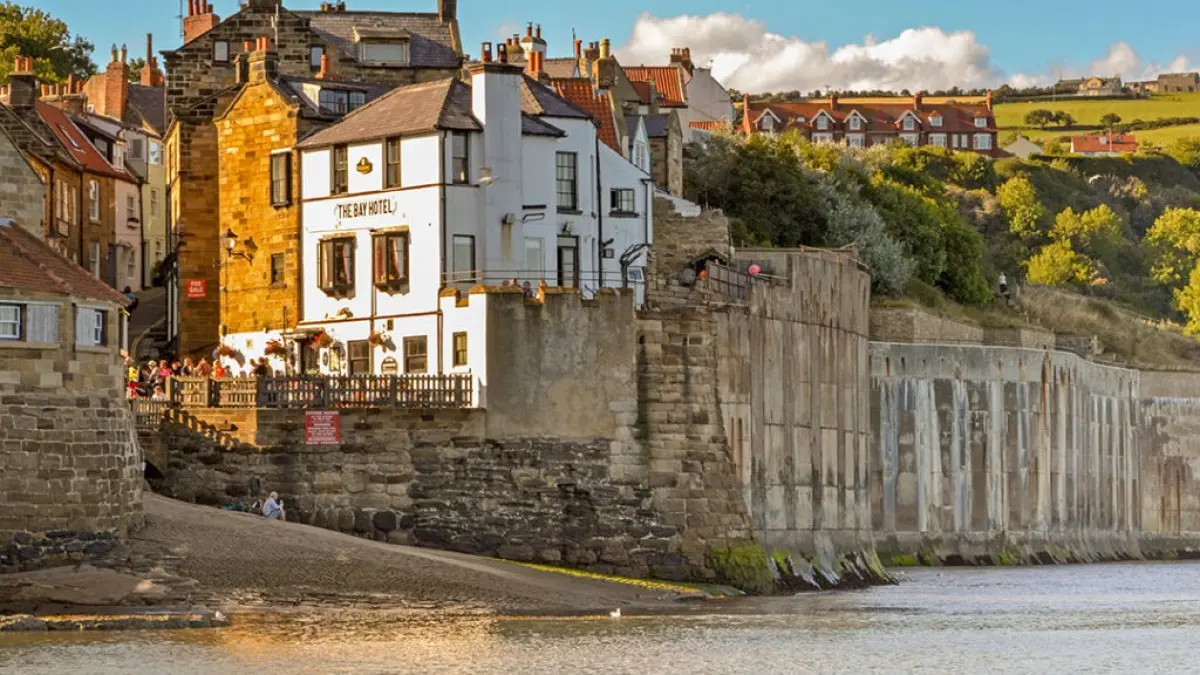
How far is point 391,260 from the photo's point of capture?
223ft

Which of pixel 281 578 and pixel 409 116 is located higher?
pixel 409 116

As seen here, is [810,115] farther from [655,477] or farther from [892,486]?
[655,477]

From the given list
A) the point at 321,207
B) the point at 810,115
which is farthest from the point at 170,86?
the point at 810,115

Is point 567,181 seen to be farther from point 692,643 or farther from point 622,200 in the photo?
point 692,643

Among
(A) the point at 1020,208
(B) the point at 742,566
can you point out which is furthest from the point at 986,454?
(A) the point at 1020,208

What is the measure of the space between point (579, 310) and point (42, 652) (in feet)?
64.0

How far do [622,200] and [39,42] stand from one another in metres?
46.7

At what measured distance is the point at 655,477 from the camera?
65312 mm

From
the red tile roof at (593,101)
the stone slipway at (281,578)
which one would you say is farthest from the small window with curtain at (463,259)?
the red tile roof at (593,101)

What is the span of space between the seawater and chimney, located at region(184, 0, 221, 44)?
35.1m

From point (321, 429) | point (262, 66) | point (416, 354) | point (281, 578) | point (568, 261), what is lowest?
point (281, 578)

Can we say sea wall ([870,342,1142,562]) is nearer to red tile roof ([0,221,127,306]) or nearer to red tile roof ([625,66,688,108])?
red tile roof ([625,66,688,108])

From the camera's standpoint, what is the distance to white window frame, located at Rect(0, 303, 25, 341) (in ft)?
180

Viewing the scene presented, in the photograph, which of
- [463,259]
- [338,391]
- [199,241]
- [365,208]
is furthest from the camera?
[199,241]
